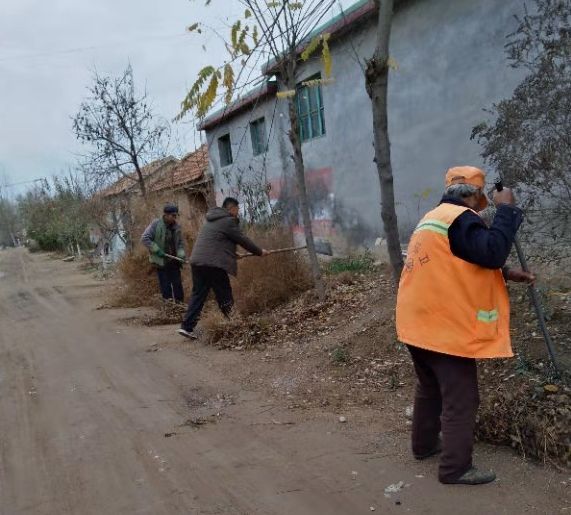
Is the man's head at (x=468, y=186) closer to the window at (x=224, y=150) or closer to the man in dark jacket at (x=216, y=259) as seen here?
the man in dark jacket at (x=216, y=259)

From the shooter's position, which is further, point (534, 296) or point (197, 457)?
point (197, 457)

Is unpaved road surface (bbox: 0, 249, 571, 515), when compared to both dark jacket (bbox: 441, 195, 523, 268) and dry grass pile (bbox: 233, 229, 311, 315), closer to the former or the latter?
dark jacket (bbox: 441, 195, 523, 268)

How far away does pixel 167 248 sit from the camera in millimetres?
8422

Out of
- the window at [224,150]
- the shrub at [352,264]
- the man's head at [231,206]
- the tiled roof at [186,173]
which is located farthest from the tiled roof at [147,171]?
the man's head at [231,206]

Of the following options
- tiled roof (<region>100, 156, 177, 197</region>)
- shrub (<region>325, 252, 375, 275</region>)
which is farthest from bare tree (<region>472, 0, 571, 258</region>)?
tiled roof (<region>100, 156, 177, 197</region>)

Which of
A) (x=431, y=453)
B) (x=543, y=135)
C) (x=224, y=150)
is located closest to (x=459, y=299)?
(x=431, y=453)

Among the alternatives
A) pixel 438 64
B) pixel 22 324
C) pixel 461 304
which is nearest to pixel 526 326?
pixel 461 304

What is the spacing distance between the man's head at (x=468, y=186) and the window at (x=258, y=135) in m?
10.6

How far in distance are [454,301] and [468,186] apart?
2.01 feet

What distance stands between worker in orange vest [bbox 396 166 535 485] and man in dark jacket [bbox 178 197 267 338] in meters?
3.89

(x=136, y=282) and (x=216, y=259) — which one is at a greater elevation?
(x=216, y=259)

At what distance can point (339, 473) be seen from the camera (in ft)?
10.0

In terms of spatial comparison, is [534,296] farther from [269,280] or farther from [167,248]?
[167,248]

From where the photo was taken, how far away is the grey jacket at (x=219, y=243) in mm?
6512
